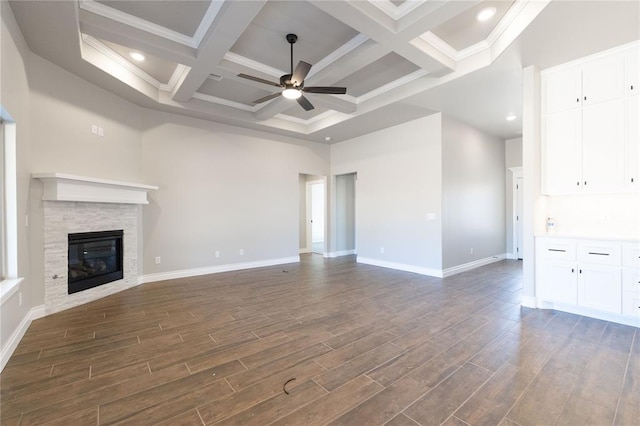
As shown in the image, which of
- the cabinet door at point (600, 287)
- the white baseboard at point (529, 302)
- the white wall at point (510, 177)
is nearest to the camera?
the cabinet door at point (600, 287)

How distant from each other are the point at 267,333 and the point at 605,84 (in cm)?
464

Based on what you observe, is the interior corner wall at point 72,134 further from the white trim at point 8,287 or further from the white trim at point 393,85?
the white trim at point 393,85

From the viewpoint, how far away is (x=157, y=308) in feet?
11.8

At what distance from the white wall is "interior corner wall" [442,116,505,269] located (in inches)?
5.8

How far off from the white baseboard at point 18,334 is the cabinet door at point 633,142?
613cm

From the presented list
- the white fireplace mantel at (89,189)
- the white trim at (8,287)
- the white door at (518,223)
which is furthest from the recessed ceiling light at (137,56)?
the white door at (518,223)

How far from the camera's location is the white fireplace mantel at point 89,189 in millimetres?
3340

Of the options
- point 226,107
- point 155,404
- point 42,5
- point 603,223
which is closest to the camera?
point 155,404

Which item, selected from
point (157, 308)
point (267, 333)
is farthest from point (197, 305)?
point (267, 333)

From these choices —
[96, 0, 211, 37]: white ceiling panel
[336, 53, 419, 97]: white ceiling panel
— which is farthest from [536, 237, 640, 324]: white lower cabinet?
[96, 0, 211, 37]: white ceiling panel

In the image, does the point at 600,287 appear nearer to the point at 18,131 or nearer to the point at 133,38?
the point at 133,38

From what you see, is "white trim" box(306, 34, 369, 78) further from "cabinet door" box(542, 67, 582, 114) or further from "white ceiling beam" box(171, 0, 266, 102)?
"cabinet door" box(542, 67, 582, 114)

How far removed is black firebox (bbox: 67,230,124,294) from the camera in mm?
3729

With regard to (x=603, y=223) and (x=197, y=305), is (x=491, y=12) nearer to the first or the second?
(x=603, y=223)
